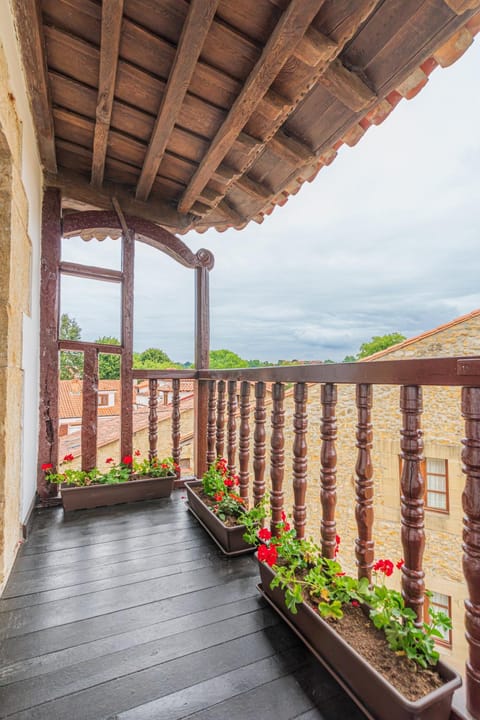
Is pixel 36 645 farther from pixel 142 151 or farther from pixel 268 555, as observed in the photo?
pixel 142 151

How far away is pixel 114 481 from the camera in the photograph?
233cm

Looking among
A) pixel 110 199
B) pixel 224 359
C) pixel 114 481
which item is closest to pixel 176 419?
pixel 114 481

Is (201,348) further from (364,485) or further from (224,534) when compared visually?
(364,485)

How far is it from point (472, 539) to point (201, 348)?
2.29 metres

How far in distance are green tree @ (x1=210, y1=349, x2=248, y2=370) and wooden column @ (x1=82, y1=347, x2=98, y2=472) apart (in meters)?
0.94

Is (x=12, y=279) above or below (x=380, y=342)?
below

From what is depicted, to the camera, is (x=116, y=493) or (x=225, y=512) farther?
(x=116, y=493)

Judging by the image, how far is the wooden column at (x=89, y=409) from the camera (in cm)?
239

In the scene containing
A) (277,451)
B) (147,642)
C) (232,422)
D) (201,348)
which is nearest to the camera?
(147,642)

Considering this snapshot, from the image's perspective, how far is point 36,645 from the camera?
3.55 ft

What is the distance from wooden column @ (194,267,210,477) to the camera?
2.71m

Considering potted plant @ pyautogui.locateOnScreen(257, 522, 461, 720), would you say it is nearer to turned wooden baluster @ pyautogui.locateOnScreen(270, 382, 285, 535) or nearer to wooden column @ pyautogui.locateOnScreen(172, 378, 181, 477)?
turned wooden baluster @ pyautogui.locateOnScreen(270, 382, 285, 535)

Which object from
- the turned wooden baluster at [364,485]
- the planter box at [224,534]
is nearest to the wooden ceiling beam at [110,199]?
the planter box at [224,534]

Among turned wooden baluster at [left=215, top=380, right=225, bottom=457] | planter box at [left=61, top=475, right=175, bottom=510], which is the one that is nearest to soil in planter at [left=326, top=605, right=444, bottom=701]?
turned wooden baluster at [left=215, top=380, right=225, bottom=457]
